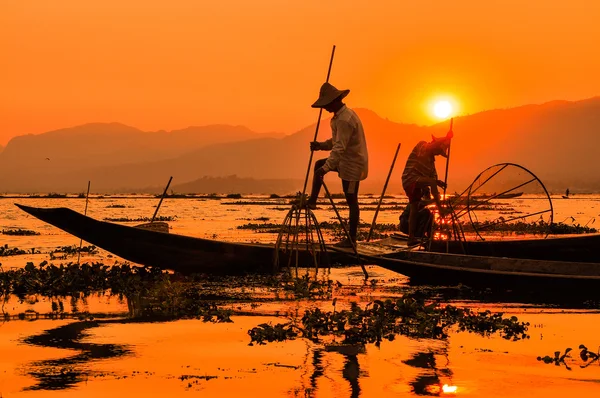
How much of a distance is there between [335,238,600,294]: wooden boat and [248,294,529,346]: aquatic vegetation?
1.55 meters

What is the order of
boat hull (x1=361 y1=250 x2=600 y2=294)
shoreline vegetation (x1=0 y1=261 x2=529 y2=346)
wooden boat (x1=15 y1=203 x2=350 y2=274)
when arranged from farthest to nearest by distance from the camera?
wooden boat (x1=15 y1=203 x2=350 y2=274), boat hull (x1=361 y1=250 x2=600 y2=294), shoreline vegetation (x1=0 y1=261 x2=529 y2=346)

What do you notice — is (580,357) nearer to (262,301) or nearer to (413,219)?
(262,301)

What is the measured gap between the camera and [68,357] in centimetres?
912

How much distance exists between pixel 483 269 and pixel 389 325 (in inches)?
145

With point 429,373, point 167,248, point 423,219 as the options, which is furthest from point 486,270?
point 429,373

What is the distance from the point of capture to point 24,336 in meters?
10.3

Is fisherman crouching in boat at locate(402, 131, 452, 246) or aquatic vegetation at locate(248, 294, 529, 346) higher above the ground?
fisherman crouching in boat at locate(402, 131, 452, 246)

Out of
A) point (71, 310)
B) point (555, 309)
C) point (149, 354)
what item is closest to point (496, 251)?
point (555, 309)

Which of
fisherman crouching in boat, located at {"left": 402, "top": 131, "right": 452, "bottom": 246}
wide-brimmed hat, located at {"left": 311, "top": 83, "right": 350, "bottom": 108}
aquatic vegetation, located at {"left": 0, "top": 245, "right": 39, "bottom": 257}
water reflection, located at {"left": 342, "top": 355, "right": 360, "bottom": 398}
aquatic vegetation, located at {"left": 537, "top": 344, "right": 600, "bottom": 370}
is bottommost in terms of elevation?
water reflection, located at {"left": 342, "top": 355, "right": 360, "bottom": 398}

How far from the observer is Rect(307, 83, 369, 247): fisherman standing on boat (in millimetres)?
15367

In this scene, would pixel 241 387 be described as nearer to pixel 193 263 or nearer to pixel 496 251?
pixel 193 263

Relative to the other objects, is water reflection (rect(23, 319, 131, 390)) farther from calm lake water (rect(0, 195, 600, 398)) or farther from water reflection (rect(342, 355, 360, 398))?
water reflection (rect(342, 355, 360, 398))

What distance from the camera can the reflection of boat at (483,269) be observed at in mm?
12969

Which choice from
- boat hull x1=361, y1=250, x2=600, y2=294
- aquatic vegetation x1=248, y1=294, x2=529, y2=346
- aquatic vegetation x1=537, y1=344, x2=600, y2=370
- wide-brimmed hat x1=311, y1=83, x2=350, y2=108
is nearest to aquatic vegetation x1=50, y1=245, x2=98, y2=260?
wide-brimmed hat x1=311, y1=83, x2=350, y2=108
